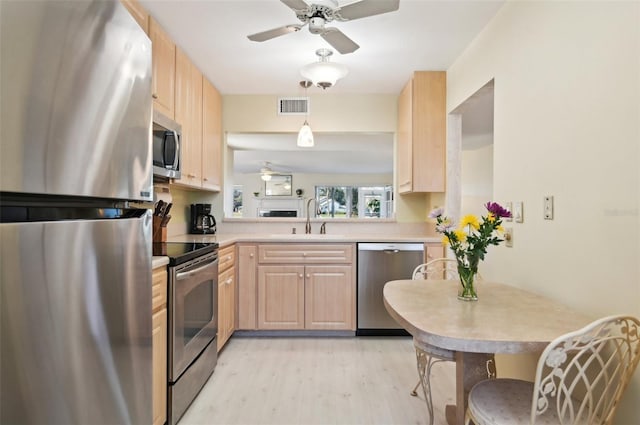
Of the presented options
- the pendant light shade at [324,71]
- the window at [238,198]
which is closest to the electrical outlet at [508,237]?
the pendant light shade at [324,71]

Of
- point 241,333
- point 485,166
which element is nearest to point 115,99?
point 241,333

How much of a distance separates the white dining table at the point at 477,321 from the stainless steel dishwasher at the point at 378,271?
1293mm

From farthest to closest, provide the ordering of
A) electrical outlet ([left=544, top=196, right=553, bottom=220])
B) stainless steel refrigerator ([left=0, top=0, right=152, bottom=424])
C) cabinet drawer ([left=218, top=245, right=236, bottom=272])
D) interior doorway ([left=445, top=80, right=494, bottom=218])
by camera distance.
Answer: interior doorway ([left=445, top=80, right=494, bottom=218]), cabinet drawer ([left=218, top=245, right=236, bottom=272]), electrical outlet ([left=544, top=196, right=553, bottom=220]), stainless steel refrigerator ([left=0, top=0, right=152, bottom=424])

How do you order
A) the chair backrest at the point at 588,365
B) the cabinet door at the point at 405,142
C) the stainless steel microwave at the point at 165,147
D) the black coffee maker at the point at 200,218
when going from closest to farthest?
the chair backrest at the point at 588,365, the stainless steel microwave at the point at 165,147, the cabinet door at the point at 405,142, the black coffee maker at the point at 200,218

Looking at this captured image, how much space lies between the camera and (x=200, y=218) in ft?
11.2

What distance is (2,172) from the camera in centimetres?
63

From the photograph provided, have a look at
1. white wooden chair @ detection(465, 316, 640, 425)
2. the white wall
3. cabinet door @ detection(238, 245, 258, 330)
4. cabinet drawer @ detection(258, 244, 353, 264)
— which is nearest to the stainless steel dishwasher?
cabinet drawer @ detection(258, 244, 353, 264)

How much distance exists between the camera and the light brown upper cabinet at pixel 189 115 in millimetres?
2553

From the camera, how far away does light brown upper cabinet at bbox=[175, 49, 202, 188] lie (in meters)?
2.55

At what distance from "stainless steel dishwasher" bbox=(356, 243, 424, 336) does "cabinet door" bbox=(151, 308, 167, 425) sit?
5.87ft

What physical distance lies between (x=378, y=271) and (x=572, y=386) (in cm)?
216

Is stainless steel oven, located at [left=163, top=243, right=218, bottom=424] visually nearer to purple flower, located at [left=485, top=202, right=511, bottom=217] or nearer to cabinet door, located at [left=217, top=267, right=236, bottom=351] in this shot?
cabinet door, located at [left=217, top=267, right=236, bottom=351]

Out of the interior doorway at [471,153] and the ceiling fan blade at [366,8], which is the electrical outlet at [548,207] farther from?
the ceiling fan blade at [366,8]

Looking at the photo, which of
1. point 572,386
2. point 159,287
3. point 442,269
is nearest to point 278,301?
point 442,269
